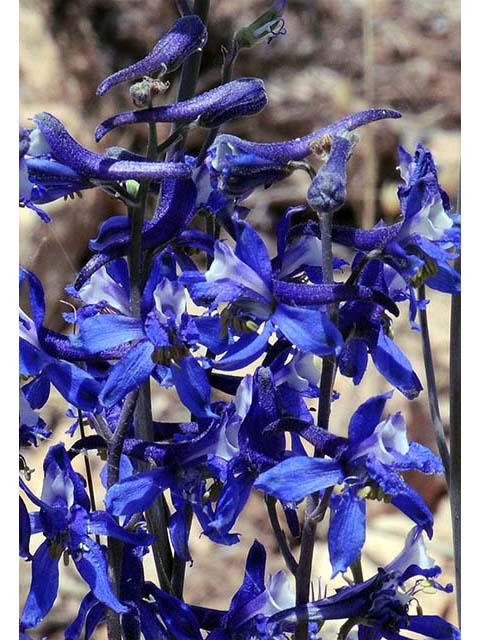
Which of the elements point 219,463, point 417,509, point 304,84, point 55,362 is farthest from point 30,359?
point 304,84

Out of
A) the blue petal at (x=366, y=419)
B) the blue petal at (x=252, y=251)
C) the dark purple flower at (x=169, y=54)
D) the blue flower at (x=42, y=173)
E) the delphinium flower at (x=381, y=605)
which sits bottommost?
the delphinium flower at (x=381, y=605)

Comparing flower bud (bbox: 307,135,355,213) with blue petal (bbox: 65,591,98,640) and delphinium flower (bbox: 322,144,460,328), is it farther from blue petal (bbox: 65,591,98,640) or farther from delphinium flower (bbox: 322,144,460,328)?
blue petal (bbox: 65,591,98,640)

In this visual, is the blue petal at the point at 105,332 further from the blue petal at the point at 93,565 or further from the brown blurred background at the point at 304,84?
the brown blurred background at the point at 304,84

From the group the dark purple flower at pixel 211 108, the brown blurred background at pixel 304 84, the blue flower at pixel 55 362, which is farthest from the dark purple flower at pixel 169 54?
the brown blurred background at pixel 304 84

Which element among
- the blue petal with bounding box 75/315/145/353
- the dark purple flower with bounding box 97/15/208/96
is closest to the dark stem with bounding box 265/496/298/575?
the blue petal with bounding box 75/315/145/353

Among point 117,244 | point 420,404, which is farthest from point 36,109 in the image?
point 117,244

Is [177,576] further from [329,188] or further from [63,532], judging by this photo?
[329,188]

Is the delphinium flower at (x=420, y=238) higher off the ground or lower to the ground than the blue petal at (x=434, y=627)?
higher

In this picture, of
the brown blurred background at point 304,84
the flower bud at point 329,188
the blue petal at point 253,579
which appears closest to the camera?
the flower bud at point 329,188
